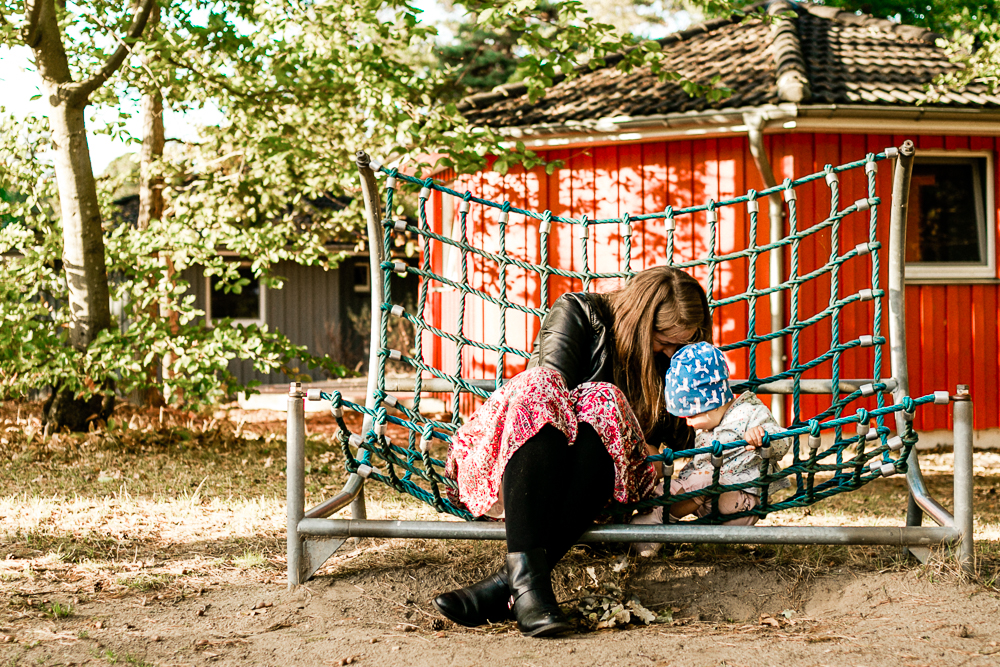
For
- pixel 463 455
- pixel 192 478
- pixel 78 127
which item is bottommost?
pixel 192 478

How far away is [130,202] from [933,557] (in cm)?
1724

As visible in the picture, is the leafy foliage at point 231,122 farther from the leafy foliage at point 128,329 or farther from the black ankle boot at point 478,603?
the black ankle boot at point 478,603

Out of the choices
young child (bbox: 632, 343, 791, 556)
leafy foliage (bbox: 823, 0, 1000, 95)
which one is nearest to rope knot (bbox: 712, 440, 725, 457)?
young child (bbox: 632, 343, 791, 556)

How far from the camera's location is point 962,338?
24.9ft

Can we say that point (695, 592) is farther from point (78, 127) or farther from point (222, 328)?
point (78, 127)

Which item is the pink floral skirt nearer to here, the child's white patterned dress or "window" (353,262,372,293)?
the child's white patterned dress

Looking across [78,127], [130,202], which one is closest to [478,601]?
[78,127]

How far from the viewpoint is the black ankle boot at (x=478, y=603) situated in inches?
89.4

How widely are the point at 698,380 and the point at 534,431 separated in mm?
535

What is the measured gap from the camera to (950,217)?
770 centimetres

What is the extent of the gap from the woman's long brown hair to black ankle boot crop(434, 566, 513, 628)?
69 cm

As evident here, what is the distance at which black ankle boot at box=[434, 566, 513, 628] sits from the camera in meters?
2.27

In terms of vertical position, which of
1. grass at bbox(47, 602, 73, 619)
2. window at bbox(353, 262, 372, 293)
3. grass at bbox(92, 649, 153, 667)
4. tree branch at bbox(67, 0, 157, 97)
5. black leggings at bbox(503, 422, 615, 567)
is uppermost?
tree branch at bbox(67, 0, 157, 97)

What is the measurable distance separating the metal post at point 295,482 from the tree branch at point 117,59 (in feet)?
14.6
